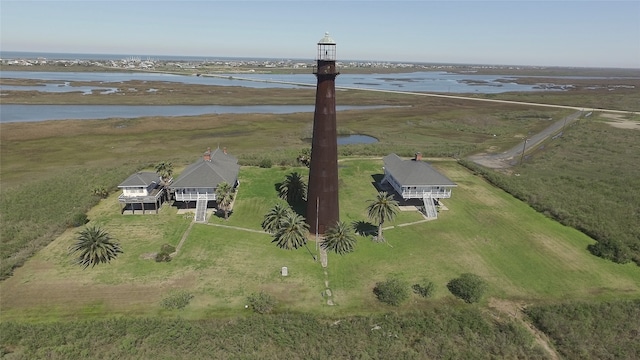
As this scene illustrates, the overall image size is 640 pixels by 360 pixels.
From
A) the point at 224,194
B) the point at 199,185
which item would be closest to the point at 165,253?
the point at 224,194

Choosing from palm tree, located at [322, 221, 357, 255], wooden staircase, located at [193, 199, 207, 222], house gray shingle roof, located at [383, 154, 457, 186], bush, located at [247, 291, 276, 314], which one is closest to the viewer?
bush, located at [247, 291, 276, 314]

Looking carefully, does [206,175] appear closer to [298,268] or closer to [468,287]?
[298,268]

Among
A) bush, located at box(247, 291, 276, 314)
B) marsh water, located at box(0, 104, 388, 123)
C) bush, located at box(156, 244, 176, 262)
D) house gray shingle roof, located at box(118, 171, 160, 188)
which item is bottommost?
bush, located at box(247, 291, 276, 314)

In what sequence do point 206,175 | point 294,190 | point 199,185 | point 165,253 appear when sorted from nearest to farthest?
point 165,253, point 199,185, point 206,175, point 294,190

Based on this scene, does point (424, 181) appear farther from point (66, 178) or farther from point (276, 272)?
point (66, 178)

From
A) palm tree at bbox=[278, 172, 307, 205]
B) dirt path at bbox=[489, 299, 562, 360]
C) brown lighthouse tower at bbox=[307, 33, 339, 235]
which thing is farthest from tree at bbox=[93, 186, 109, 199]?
dirt path at bbox=[489, 299, 562, 360]

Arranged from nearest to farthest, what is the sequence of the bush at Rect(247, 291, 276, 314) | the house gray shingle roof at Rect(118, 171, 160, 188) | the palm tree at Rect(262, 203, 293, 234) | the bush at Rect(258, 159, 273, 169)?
the bush at Rect(247, 291, 276, 314)
the palm tree at Rect(262, 203, 293, 234)
the house gray shingle roof at Rect(118, 171, 160, 188)
the bush at Rect(258, 159, 273, 169)

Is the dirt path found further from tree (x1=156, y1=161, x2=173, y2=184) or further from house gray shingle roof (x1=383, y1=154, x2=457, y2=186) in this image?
tree (x1=156, y1=161, x2=173, y2=184)
